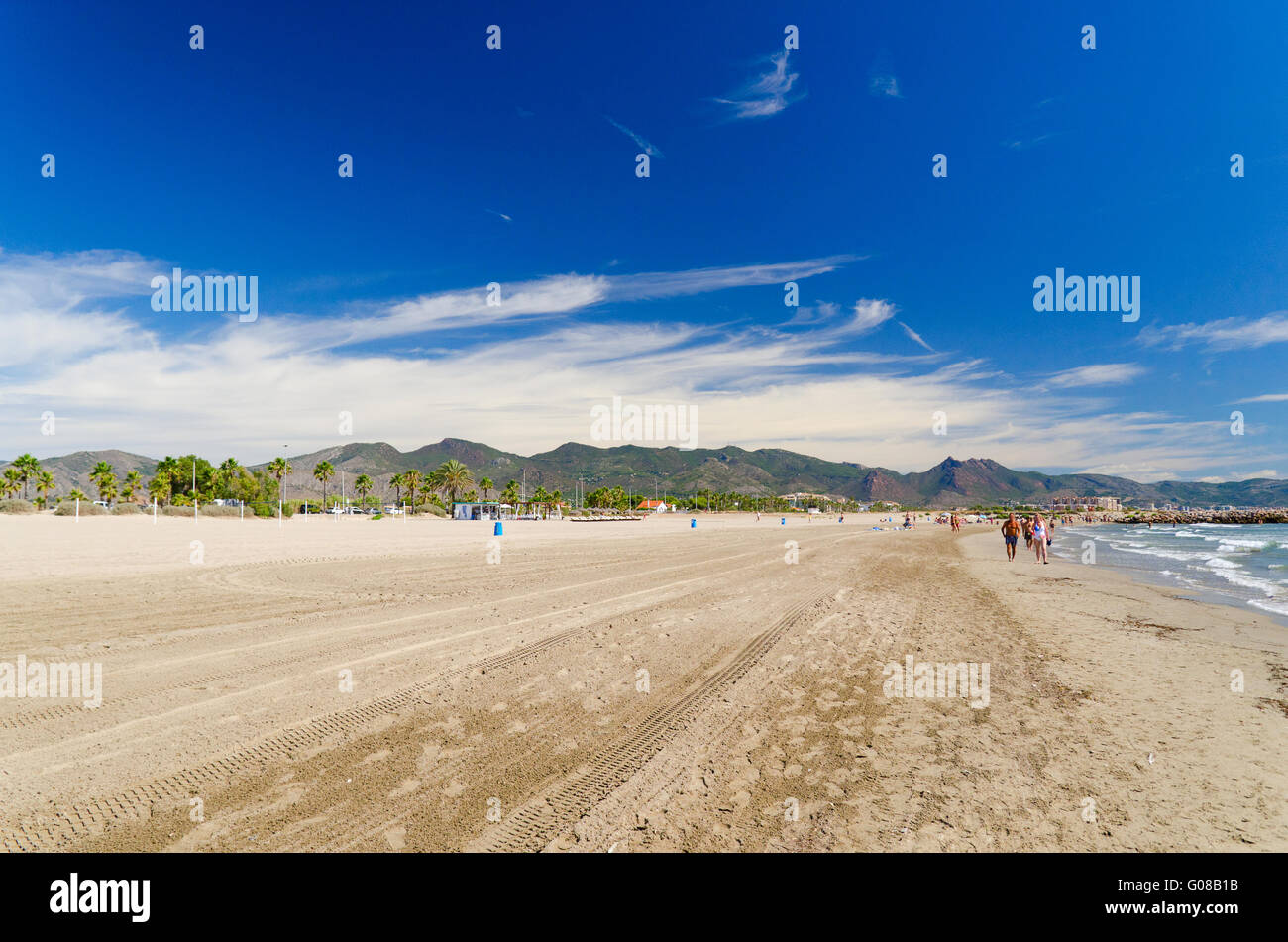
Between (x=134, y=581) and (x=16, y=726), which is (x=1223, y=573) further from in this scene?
Result: (x=134, y=581)

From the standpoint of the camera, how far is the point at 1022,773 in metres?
5.25

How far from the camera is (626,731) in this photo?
625cm

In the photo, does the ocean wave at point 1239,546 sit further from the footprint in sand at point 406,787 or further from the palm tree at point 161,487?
the palm tree at point 161,487

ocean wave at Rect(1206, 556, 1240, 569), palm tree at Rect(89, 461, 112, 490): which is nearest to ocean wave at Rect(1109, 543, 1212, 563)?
ocean wave at Rect(1206, 556, 1240, 569)

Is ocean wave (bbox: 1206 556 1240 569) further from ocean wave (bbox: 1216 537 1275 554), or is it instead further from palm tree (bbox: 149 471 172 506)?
palm tree (bbox: 149 471 172 506)

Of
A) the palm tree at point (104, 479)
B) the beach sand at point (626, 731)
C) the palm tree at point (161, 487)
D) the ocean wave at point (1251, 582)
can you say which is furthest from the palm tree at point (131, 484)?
the ocean wave at point (1251, 582)

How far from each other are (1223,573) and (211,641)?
3744cm

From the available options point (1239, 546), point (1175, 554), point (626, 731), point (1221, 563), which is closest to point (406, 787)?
point (626, 731)

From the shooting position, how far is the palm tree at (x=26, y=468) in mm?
91625

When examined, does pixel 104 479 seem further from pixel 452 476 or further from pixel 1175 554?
pixel 1175 554

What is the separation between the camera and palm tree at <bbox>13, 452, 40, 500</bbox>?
91.6m

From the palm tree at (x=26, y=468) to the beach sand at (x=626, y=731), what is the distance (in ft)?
382

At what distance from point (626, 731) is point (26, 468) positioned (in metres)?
134

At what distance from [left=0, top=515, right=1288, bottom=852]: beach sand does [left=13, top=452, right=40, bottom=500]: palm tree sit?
382 feet
